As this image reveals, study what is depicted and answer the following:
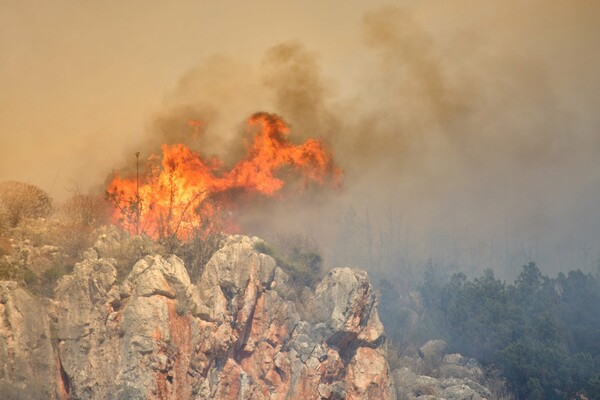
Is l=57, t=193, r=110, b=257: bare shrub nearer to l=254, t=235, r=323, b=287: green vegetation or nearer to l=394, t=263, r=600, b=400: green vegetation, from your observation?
l=254, t=235, r=323, b=287: green vegetation

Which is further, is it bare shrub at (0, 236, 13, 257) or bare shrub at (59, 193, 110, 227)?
bare shrub at (59, 193, 110, 227)

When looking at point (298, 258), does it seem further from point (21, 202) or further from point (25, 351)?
point (25, 351)

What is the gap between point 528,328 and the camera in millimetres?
85938

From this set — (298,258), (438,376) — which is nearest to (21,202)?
(298,258)

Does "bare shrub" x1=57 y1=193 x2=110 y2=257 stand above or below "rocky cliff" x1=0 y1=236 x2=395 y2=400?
above

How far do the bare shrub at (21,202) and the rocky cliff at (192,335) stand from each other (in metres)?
9.08

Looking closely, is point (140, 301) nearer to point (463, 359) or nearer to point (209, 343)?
point (209, 343)

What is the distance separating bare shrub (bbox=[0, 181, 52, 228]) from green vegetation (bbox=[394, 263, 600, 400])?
43990 millimetres

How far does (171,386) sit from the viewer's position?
49000mm

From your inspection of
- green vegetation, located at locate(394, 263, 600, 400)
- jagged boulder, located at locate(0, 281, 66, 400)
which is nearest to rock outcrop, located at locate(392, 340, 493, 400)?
green vegetation, located at locate(394, 263, 600, 400)

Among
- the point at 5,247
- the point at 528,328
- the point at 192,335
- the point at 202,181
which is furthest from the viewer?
the point at 528,328

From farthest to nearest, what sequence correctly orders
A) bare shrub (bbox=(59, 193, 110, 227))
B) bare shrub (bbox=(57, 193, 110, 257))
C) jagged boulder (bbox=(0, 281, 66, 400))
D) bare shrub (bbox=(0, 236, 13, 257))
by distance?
bare shrub (bbox=(59, 193, 110, 227)) < bare shrub (bbox=(57, 193, 110, 257)) < bare shrub (bbox=(0, 236, 13, 257)) < jagged boulder (bbox=(0, 281, 66, 400))

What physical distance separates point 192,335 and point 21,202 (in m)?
18.9

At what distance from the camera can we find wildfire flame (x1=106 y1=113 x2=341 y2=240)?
66.0m
